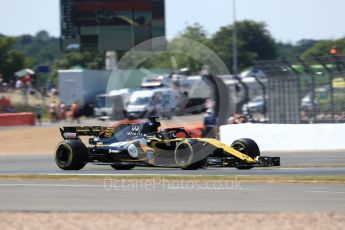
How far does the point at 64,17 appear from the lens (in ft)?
150

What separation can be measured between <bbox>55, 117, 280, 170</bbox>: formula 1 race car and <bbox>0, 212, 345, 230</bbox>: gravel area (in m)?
6.54

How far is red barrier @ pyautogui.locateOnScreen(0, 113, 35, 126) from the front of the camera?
135ft

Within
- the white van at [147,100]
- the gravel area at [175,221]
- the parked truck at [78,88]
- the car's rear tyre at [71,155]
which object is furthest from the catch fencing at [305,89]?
the parked truck at [78,88]

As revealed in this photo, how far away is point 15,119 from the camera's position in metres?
41.8

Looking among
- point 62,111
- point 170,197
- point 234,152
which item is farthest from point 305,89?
point 62,111

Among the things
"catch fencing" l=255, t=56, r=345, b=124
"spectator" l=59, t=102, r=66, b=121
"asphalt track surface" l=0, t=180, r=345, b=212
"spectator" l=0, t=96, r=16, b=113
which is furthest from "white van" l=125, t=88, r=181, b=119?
"asphalt track surface" l=0, t=180, r=345, b=212

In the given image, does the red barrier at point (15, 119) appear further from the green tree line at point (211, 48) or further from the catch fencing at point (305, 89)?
the catch fencing at point (305, 89)

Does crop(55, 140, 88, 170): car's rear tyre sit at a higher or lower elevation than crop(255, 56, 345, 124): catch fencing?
lower

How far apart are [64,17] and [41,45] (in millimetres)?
150344

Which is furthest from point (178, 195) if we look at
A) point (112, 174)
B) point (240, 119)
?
point (240, 119)

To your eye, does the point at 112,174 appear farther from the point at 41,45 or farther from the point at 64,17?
the point at 41,45

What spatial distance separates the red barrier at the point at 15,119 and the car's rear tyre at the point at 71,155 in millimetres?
22882

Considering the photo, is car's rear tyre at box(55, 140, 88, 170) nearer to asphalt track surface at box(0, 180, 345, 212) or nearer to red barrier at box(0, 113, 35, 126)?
asphalt track surface at box(0, 180, 345, 212)

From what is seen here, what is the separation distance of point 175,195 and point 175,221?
270cm
